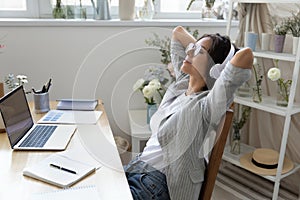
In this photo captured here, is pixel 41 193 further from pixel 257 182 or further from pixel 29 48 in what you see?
pixel 257 182

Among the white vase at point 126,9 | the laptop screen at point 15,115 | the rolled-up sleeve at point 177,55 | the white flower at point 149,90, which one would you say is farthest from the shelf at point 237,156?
the laptop screen at point 15,115

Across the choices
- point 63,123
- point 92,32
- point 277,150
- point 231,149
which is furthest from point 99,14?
point 277,150

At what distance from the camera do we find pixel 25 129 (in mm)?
1491

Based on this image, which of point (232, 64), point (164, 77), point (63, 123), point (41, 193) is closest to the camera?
point (41, 193)

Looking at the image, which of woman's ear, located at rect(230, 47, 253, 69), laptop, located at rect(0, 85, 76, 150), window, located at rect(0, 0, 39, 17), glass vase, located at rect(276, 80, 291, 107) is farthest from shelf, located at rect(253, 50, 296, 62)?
window, located at rect(0, 0, 39, 17)

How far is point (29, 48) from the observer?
2199mm

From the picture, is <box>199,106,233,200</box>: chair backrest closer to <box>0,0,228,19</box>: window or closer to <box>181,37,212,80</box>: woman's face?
<box>181,37,212,80</box>: woman's face

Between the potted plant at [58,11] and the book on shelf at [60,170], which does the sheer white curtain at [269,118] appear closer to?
the potted plant at [58,11]

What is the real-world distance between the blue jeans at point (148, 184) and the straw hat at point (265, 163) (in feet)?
2.73

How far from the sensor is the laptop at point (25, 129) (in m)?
1.36

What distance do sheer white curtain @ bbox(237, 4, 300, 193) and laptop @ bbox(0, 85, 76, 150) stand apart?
1308 millimetres

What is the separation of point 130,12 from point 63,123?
1012 millimetres

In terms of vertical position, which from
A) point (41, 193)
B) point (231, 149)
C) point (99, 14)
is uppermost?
point (99, 14)

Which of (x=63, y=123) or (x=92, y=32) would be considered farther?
(x=92, y=32)
